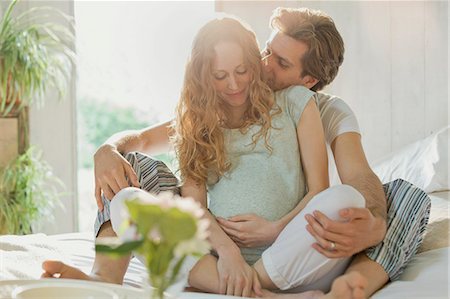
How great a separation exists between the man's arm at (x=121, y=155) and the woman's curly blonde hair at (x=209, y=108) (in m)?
0.16

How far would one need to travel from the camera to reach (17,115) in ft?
11.7

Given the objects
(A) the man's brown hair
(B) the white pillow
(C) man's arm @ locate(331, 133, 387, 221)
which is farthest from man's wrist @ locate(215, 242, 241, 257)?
(B) the white pillow

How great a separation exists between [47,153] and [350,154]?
223 cm

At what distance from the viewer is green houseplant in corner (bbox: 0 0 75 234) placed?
3.27 meters

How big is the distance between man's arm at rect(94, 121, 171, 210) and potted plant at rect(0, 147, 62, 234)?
135 centimetres

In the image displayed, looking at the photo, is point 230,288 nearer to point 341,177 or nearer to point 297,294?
point 297,294

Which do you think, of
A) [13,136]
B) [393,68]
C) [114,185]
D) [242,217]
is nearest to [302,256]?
[242,217]

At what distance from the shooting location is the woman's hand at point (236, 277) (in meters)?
1.59

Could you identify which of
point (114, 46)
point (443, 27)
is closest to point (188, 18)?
point (114, 46)

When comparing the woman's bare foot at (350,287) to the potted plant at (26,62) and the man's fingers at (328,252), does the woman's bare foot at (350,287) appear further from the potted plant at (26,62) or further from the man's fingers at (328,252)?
the potted plant at (26,62)

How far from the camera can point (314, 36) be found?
214 cm

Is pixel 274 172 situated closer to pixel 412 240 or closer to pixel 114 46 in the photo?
pixel 412 240

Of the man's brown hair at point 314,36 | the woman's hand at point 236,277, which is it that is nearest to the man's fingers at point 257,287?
the woman's hand at point 236,277

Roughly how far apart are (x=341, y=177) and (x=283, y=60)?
40 cm
